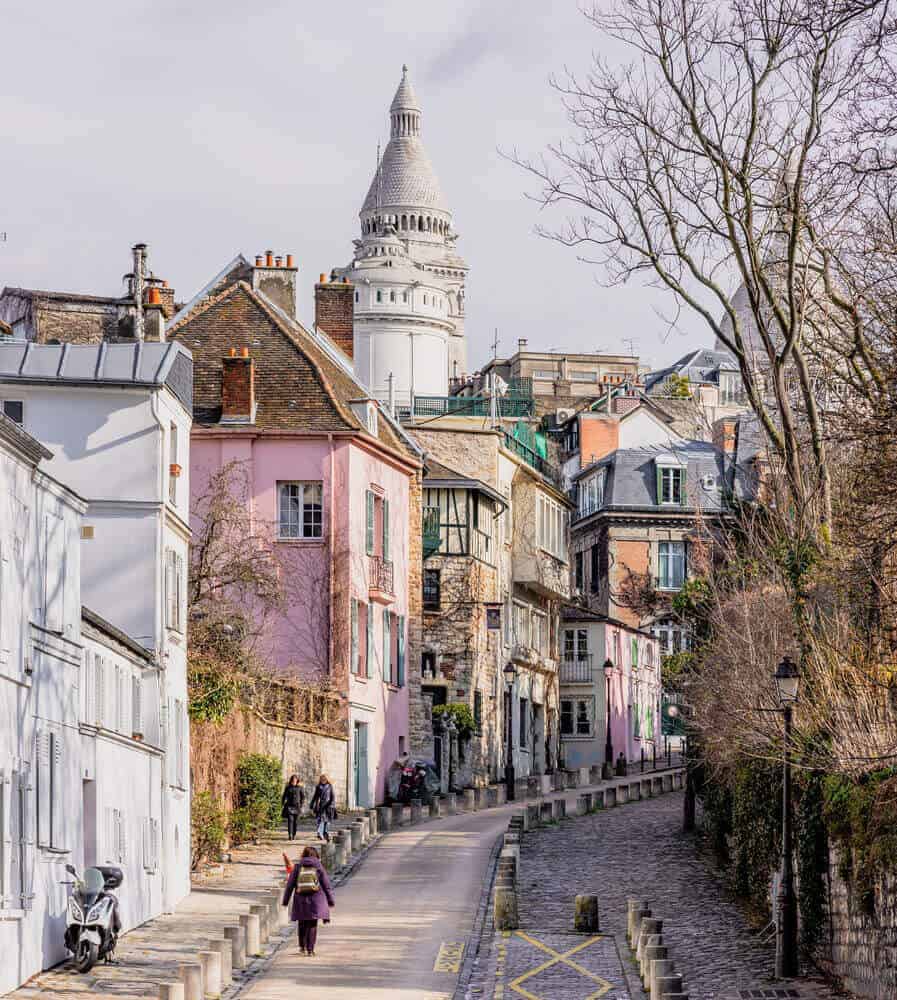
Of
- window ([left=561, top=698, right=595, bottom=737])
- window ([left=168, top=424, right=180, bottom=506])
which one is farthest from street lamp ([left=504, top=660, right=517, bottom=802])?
window ([left=168, top=424, right=180, bottom=506])

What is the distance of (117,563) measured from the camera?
31.7m

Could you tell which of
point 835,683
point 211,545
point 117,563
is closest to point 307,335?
point 211,545

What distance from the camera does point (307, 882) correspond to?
26719 mm

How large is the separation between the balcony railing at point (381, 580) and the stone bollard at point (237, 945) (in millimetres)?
26405

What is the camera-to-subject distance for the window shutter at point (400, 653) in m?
54.5

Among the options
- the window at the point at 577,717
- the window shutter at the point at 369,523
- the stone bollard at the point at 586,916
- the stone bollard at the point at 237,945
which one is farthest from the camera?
the window at the point at 577,717

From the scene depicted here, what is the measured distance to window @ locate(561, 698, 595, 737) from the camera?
257 feet

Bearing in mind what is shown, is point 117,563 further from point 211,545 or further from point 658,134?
point 211,545

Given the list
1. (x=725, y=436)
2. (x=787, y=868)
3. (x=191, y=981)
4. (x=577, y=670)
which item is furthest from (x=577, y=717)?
(x=191, y=981)

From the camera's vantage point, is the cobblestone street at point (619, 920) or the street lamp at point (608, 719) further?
the street lamp at point (608, 719)

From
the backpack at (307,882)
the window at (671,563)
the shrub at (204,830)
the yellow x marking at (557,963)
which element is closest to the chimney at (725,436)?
the window at (671,563)

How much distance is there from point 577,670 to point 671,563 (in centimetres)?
1177

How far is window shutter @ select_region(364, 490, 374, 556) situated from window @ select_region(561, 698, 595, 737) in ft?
91.1

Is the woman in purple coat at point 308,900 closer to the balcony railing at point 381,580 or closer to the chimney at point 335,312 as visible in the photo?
the balcony railing at point 381,580
